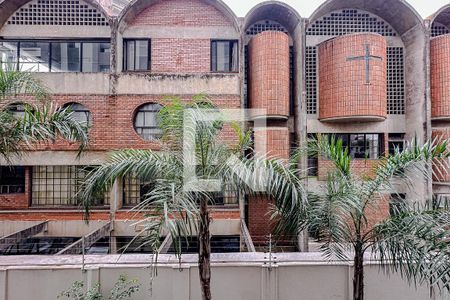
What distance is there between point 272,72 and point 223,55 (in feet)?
7.29

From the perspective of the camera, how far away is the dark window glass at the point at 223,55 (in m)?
10.2

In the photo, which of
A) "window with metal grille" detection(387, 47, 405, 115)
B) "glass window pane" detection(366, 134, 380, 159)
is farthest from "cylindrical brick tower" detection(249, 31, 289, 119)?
"window with metal grille" detection(387, 47, 405, 115)

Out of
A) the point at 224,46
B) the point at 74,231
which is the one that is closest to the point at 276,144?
the point at 224,46

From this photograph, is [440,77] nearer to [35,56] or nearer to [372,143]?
[372,143]

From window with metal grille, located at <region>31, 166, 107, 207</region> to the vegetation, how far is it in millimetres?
5348

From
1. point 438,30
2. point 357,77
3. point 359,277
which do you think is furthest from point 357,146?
point 359,277

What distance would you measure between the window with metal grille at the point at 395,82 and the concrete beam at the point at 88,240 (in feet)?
41.0

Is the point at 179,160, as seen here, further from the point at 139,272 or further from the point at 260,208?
the point at 260,208

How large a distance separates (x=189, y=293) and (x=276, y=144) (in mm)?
6281

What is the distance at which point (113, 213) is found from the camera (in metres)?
9.34

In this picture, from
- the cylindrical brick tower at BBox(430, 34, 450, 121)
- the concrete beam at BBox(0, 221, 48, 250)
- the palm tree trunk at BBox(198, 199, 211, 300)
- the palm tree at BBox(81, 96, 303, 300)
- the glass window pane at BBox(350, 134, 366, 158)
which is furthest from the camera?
the glass window pane at BBox(350, 134, 366, 158)

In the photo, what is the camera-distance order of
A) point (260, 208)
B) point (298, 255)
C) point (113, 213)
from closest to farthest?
point (298, 255) → point (113, 213) → point (260, 208)

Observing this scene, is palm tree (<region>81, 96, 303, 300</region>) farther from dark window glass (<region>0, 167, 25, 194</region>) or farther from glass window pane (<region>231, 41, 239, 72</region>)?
dark window glass (<region>0, 167, 25, 194</region>)

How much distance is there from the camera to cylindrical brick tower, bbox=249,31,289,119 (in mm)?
9562
